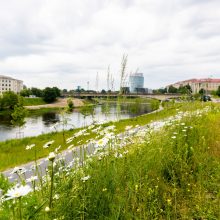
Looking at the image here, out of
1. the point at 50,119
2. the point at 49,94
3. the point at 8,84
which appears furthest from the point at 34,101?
the point at 8,84

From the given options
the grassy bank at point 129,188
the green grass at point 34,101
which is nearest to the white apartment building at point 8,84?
the green grass at point 34,101

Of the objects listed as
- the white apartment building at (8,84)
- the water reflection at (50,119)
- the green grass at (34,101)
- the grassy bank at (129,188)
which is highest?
the white apartment building at (8,84)

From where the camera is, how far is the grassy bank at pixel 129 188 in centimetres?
274

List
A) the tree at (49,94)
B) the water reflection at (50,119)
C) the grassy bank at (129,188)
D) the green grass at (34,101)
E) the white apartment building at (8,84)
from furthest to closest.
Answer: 1. the white apartment building at (8,84)
2. the tree at (49,94)
3. the green grass at (34,101)
4. the water reflection at (50,119)
5. the grassy bank at (129,188)

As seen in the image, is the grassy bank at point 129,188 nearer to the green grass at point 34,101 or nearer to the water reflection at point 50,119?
the water reflection at point 50,119

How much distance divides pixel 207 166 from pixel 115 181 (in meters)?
1.71

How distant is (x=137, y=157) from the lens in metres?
3.94

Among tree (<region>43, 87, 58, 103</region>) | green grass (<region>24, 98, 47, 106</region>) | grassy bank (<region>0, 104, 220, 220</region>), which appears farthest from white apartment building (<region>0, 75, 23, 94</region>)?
grassy bank (<region>0, 104, 220, 220</region>)

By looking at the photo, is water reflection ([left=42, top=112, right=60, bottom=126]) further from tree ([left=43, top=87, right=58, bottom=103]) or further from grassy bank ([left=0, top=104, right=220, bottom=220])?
tree ([left=43, top=87, right=58, bottom=103])

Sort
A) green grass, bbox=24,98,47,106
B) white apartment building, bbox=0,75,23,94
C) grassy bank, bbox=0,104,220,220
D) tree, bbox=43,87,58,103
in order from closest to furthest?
grassy bank, bbox=0,104,220,220
green grass, bbox=24,98,47,106
tree, bbox=43,87,58,103
white apartment building, bbox=0,75,23,94

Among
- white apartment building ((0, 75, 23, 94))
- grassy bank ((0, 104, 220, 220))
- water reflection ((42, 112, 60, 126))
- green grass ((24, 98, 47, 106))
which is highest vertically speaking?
white apartment building ((0, 75, 23, 94))

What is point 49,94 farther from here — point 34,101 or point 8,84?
point 8,84

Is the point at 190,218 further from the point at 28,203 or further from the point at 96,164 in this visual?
the point at 28,203

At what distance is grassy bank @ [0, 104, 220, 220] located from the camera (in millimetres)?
2742
